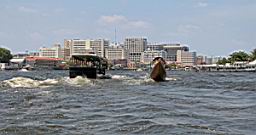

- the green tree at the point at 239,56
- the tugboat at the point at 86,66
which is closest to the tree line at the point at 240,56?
the green tree at the point at 239,56

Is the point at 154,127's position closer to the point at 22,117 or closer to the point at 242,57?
the point at 22,117

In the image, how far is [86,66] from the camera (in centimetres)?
6675

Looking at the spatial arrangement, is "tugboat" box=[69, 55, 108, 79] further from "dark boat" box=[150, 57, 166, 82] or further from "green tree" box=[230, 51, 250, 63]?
"green tree" box=[230, 51, 250, 63]

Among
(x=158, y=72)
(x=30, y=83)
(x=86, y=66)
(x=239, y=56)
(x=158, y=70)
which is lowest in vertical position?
(x=30, y=83)

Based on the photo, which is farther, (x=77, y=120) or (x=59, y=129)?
(x=77, y=120)

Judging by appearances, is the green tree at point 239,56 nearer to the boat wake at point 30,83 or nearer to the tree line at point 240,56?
the tree line at point 240,56

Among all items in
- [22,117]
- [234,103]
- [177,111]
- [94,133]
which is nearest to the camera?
[94,133]

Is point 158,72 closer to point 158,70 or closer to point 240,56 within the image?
point 158,70

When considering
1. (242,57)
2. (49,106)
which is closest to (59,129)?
(49,106)

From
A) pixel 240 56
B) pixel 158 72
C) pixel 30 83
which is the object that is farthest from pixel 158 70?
pixel 240 56

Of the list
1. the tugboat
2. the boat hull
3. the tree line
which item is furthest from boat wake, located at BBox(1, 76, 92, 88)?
the tree line

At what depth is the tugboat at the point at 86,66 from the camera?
62.5 meters

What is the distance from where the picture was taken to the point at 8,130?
50.2 ft

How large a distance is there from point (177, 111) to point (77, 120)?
5313 millimetres
